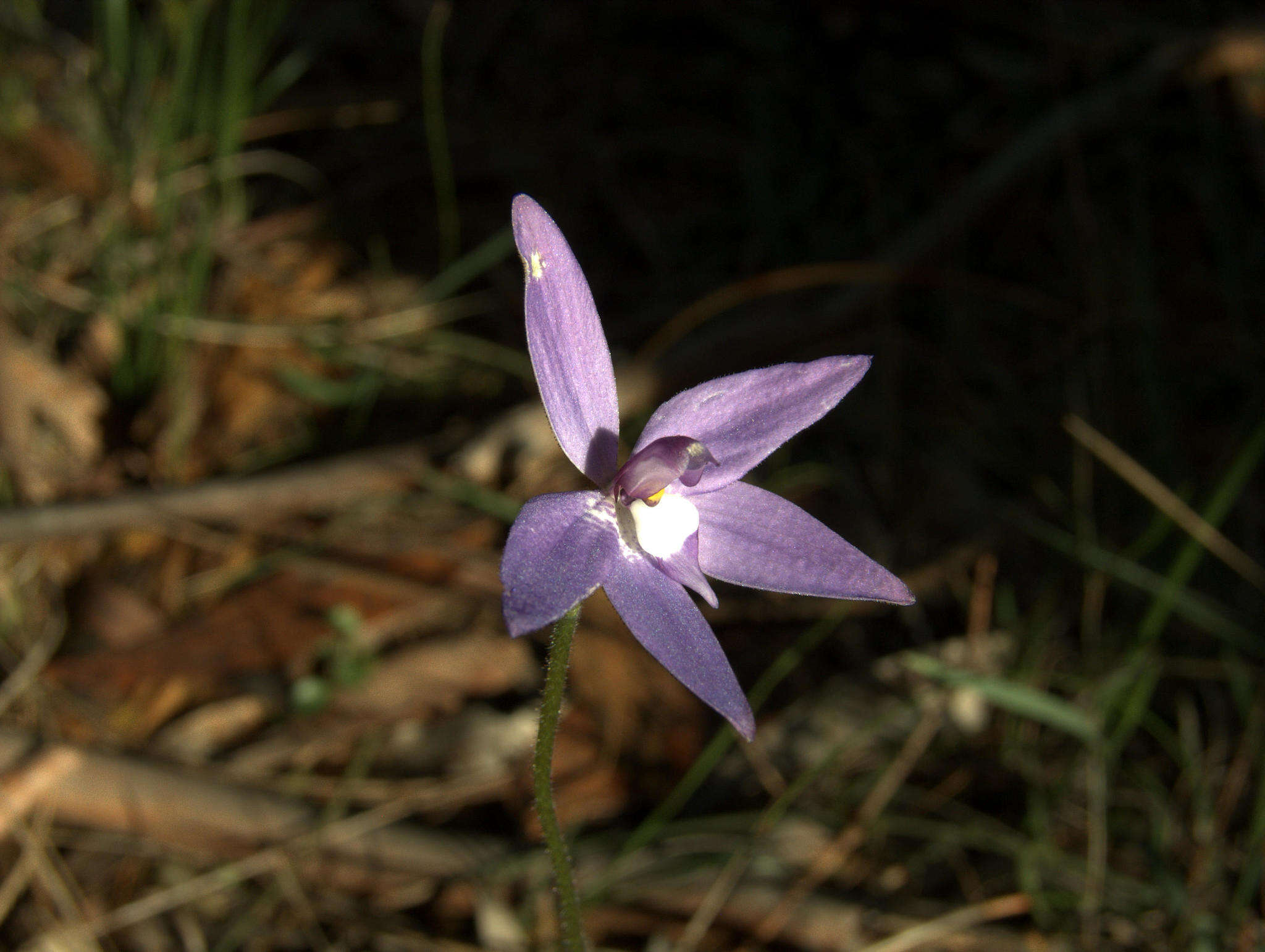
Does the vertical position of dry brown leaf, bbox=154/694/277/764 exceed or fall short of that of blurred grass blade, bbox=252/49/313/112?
it falls short

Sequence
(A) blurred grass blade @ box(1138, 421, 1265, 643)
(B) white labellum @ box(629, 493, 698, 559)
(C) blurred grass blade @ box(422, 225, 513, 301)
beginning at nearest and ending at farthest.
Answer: (B) white labellum @ box(629, 493, 698, 559) < (A) blurred grass blade @ box(1138, 421, 1265, 643) < (C) blurred grass blade @ box(422, 225, 513, 301)

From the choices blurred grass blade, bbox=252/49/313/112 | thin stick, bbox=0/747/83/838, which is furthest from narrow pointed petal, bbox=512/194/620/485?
blurred grass blade, bbox=252/49/313/112

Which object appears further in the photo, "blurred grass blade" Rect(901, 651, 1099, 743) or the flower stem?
"blurred grass blade" Rect(901, 651, 1099, 743)

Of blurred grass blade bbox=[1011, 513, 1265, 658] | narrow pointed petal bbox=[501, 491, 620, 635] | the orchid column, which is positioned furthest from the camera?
blurred grass blade bbox=[1011, 513, 1265, 658]

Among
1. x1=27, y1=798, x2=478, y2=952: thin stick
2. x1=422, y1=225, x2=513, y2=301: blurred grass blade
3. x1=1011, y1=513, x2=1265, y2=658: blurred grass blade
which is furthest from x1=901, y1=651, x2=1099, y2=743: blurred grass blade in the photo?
x1=422, y1=225, x2=513, y2=301: blurred grass blade

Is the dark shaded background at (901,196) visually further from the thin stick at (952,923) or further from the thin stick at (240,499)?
the thin stick at (952,923)

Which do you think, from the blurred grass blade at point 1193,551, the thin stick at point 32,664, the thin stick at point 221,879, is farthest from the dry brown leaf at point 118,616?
the blurred grass blade at point 1193,551

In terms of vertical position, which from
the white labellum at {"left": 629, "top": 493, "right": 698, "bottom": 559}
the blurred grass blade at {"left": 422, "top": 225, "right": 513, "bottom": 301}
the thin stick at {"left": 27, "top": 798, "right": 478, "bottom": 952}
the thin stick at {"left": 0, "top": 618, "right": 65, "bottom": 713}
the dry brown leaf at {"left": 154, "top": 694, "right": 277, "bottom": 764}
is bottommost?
the thin stick at {"left": 27, "top": 798, "right": 478, "bottom": 952}

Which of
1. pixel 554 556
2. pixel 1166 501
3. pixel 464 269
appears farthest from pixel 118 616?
pixel 1166 501

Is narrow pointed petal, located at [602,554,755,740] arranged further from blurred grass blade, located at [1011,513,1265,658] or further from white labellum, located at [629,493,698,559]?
blurred grass blade, located at [1011,513,1265,658]
